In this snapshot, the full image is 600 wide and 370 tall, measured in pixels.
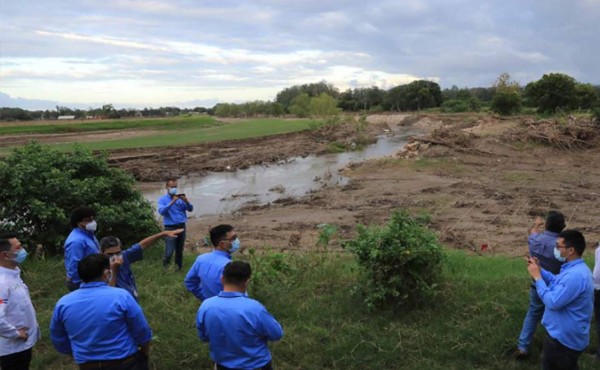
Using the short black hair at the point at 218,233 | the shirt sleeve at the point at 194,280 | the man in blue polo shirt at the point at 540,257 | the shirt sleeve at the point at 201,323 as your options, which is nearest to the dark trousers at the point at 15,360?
the shirt sleeve at the point at 194,280

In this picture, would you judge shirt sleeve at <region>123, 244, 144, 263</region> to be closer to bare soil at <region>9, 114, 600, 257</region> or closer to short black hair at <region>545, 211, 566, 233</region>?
short black hair at <region>545, 211, 566, 233</region>

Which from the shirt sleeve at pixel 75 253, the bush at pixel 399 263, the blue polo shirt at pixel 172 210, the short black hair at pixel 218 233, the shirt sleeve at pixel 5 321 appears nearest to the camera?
the shirt sleeve at pixel 5 321

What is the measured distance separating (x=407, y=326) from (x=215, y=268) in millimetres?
2684

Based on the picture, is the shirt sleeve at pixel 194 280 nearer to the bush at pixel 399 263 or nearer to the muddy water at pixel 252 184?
the bush at pixel 399 263

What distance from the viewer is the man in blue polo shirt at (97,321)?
371 cm

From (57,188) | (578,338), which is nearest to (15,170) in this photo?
(57,188)

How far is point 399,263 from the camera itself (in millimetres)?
6242

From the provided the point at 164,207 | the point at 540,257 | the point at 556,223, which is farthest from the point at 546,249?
the point at 164,207

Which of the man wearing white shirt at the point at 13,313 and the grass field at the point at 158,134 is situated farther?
the grass field at the point at 158,134

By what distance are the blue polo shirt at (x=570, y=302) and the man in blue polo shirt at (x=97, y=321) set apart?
3.39m

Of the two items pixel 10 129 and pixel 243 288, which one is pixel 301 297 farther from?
pixel 10 129

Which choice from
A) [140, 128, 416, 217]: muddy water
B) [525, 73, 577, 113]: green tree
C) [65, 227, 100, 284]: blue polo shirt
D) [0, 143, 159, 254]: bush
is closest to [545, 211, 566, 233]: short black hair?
[65, 227, 100, 284]: blue polo shirt

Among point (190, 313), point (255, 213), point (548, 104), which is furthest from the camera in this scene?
point (548, 104)

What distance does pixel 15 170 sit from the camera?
941 cm
